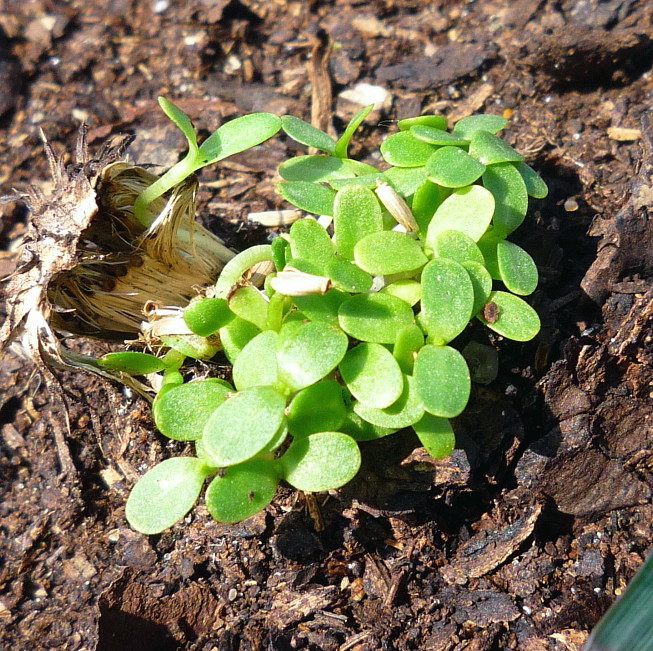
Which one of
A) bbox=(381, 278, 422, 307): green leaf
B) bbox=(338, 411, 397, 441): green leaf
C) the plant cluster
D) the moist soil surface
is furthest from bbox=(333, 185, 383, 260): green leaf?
the moist soil surface

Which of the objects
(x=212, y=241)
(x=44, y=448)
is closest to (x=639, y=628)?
(x=212, y=241)

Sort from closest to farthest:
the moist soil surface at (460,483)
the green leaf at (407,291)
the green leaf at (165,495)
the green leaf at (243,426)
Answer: the green leaf at (243,426) < the green leaf at (165,495) < the green leaf at (407,291) < the moist soil surface at (460,483)

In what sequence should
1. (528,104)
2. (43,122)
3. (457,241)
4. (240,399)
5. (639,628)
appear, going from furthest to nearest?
1. (43,122)
2. (528,104)
3. (457,241)
4. (240,399)
5. (639,628)

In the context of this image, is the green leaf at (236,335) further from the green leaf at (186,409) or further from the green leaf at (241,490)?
the green leaf at (241,490)

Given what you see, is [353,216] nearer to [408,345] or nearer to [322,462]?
[408,345]

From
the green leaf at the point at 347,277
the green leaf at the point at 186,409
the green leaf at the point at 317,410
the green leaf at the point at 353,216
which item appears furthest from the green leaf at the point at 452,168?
the green leaf at the point at 186,409

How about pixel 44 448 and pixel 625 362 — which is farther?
pixel 44 448

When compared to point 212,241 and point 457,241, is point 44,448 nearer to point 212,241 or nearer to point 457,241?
point 212,241

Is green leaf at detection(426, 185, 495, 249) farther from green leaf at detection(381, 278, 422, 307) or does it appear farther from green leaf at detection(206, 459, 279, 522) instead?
green leaf at detection(206, 459, 279, 522)

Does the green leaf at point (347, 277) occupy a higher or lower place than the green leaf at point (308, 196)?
lower
